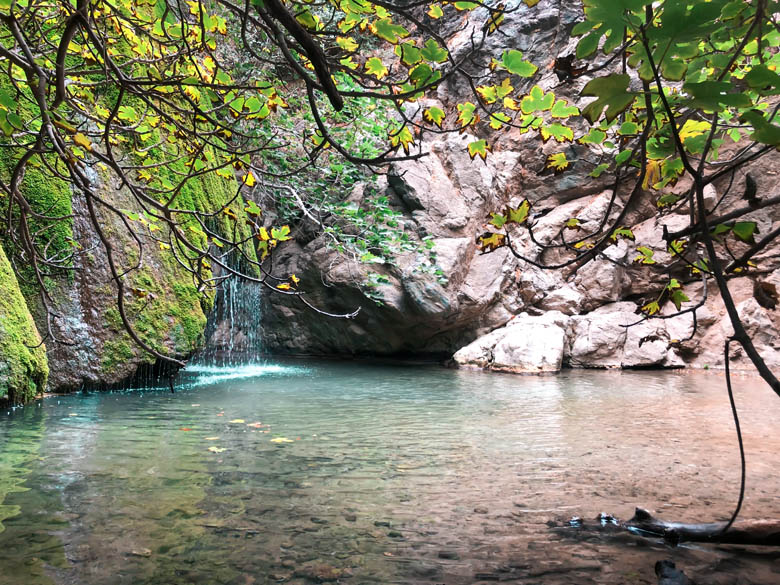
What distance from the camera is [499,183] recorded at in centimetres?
1422

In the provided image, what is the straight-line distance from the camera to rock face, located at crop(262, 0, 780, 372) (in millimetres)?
11523

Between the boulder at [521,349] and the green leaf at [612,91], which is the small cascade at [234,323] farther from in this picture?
the green leaf at [612,91]

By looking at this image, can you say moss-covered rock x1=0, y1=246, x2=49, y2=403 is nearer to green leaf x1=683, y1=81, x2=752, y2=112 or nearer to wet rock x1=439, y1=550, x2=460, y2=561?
wet rock x1=439, y1=550, x2=460, y2=561

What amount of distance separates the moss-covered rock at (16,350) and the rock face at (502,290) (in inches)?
235

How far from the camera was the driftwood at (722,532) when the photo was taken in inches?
87.0

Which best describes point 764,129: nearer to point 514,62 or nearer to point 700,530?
point 514,62

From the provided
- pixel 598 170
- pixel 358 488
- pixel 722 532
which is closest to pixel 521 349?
pixel 358 488

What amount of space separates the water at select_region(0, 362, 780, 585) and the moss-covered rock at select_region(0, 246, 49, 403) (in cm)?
30

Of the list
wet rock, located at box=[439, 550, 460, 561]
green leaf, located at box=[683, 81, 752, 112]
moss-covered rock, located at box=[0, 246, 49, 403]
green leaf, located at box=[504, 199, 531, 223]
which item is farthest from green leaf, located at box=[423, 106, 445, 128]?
moss-covered rock, located at box=[0, 246, 49, 403]

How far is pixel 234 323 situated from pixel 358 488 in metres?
8.45

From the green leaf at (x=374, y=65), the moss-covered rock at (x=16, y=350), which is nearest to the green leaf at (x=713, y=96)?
the green leaf at (x=374, y=65)

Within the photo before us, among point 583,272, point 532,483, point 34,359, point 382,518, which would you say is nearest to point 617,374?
point 583,272

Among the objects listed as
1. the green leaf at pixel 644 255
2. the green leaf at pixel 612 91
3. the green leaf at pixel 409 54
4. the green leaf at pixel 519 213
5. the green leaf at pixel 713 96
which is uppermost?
the green leaf at pixel 409 54

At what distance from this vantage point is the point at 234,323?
10.9m
